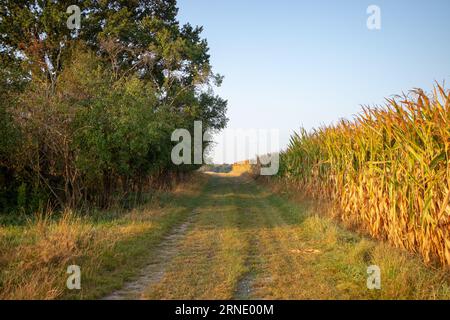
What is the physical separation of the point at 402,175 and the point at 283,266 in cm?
346

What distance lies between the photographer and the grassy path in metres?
5.61

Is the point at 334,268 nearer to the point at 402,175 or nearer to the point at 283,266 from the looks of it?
the point at 283,266

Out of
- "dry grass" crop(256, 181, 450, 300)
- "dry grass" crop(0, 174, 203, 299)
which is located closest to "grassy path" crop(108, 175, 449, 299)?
"dry grass" crop(256, 181, 450, 300)

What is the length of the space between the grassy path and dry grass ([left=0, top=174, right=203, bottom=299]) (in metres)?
0.69

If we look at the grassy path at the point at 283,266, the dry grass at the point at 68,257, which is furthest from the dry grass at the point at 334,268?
the dry grass at the point at 68,257

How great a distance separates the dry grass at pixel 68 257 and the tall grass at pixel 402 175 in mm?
5590

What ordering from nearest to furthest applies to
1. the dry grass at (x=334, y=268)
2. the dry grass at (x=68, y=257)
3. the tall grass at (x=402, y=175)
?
the dry grass at (x=68, y=257) < the dry grass at (x=334, y=268) < the tall grass at (x=402, y=175)

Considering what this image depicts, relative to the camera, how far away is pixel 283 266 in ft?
23.7

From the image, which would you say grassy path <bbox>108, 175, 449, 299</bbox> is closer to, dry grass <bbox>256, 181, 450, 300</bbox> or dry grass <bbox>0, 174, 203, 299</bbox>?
dry grass <bbox>256, 181, 450, 300</bbox>

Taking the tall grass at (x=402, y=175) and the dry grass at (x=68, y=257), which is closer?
the dry grass at (x=68, y=257)

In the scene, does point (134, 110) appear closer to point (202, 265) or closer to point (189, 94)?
point (202, 265)

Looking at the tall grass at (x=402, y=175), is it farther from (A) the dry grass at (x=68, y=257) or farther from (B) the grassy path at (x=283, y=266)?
(A) the dry grass at (x=68, y=257)

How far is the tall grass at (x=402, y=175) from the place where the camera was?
6.80 meters
